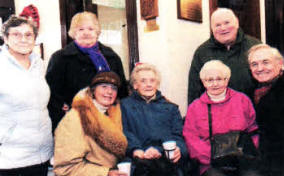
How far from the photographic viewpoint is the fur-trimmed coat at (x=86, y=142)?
2076mm

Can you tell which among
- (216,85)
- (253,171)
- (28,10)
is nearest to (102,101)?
(216,85)

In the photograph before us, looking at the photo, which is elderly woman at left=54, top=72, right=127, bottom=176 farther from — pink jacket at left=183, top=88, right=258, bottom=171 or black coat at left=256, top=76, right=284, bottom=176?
black coat at left=256, top=76, right=284, bottom=176

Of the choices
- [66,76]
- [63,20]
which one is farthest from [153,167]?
[63,20]

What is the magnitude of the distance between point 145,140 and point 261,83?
100 cm

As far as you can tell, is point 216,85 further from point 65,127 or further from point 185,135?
point 65,127

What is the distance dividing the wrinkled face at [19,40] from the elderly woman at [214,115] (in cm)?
130

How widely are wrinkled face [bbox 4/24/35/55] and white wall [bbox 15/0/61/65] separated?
7.99 ft

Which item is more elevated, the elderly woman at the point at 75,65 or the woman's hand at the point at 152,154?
the elderly woman at the point at 75,65

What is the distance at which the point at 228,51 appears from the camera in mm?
2854

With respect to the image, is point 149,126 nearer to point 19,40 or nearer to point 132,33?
point 19,40

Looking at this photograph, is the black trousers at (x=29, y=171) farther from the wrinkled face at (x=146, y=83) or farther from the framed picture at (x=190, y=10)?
the framed picture at (x=190, y=10)

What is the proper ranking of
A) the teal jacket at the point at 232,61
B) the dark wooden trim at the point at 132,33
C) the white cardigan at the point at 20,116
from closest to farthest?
the white cardigan at the point at 20,116, the teal jacket at the point at 232,61, the dark wooden trim at the point at 132,33

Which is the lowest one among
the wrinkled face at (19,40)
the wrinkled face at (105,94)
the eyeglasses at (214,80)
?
the wrinkled face at (105,94)

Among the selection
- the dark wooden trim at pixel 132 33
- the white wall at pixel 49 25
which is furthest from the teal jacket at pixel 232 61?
the white wall at pixel 49 25
